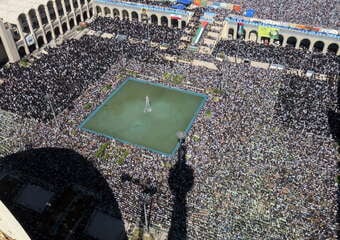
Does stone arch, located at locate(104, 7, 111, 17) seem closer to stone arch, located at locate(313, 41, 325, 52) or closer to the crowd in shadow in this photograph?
the crowd in shadow

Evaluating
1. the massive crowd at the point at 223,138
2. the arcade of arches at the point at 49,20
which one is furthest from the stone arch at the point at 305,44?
the arcade of arches at the point at 49,20

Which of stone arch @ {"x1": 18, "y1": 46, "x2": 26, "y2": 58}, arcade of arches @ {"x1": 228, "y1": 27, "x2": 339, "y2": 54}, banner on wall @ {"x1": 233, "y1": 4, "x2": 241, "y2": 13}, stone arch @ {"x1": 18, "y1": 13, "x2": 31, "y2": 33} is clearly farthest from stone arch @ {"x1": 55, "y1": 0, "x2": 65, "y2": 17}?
banner on wall @ {"x1": 233, "y1": 4, "x2": 241, "y2": 13}

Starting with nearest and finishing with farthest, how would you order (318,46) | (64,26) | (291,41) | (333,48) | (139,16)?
(333,48), (318,46), (291,41), (64,26), (139,16)

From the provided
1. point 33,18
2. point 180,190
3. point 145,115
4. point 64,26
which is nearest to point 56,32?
point 64,26

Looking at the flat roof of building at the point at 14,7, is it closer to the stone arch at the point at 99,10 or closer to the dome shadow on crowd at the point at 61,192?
the stone arch at the point at 99,10

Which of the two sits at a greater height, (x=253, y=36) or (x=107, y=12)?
(x=107, y=12)

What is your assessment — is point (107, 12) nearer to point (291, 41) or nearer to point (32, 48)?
point (32, 48)
